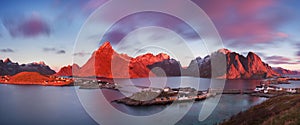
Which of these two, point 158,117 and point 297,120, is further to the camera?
point 158,117

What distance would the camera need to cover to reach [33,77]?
162 m

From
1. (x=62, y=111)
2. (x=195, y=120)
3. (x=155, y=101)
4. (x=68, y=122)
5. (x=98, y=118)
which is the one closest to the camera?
(x=195, y=120)

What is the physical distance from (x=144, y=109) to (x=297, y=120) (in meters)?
38.4

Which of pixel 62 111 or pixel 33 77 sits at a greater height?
pixel 33 77

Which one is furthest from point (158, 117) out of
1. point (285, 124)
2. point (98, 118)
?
point (285, 124)

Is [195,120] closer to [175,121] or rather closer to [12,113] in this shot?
[175,121]

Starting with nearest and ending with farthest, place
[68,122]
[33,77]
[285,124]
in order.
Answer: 1. [285,124]
2. [68,122]
3. [33,77]

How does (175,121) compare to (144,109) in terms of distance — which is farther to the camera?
(144,109)

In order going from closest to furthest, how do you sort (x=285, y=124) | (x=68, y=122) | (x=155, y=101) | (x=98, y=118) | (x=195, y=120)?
1. (x=285, y=124)
2. (x=195, y=120)
3. (x=68, y=122)
4. (x=98, y=118)
5. (x=155, y=101)

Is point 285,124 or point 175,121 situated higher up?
point 285,124

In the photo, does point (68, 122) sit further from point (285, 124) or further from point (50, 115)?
point (285, 124)

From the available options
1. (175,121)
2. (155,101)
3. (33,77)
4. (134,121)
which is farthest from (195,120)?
(33,77)

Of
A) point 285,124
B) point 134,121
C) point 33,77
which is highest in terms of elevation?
point 33,77

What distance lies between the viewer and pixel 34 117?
140ft
